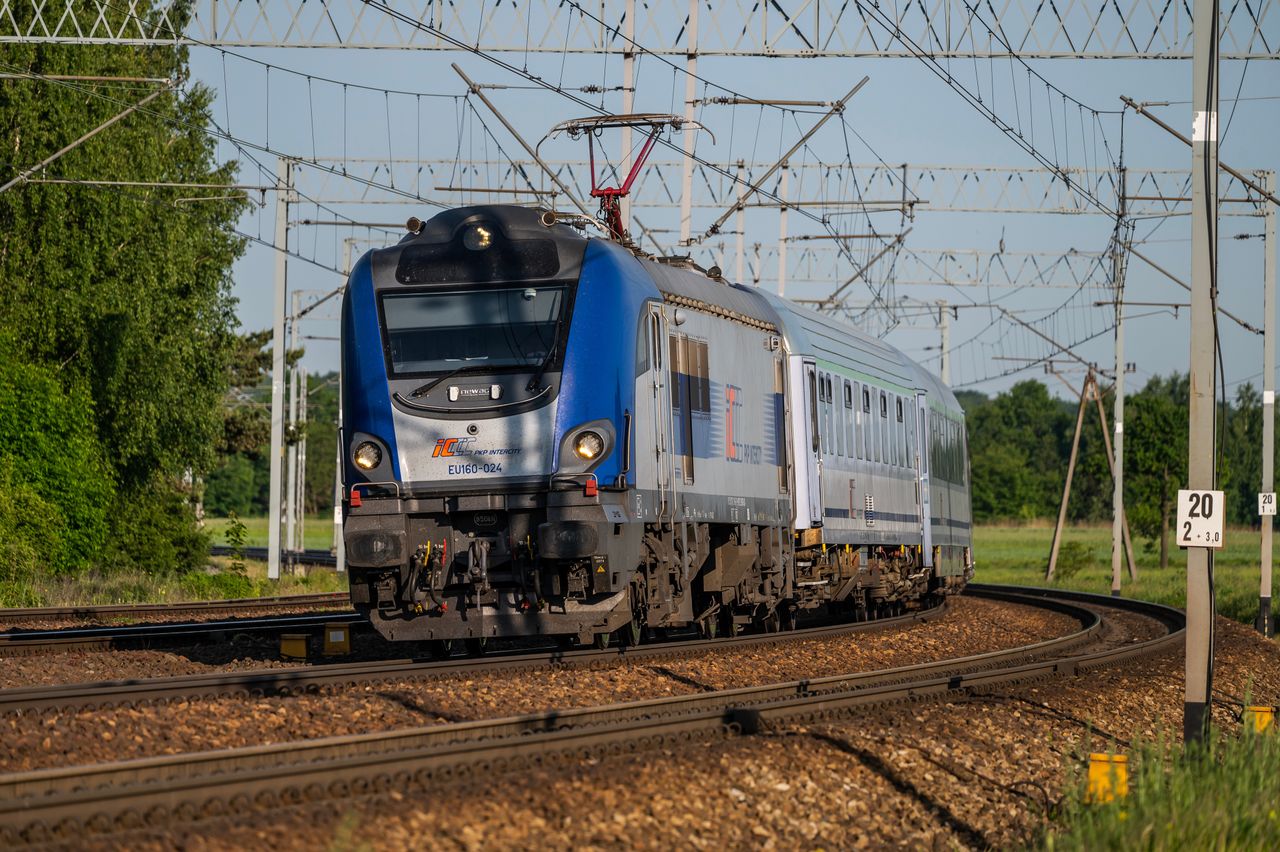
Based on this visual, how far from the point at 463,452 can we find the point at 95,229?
2481cm

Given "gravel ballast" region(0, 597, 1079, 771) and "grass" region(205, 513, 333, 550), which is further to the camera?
"grass" region(205, 513, 333, 550)

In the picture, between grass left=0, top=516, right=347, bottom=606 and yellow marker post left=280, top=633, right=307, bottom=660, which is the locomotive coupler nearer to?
yellow marker post left=280, top=633, right=307, bottom=660

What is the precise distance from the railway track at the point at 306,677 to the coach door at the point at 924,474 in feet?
33.3

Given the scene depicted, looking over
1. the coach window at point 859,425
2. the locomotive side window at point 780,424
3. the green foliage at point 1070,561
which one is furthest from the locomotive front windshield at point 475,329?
the green foliage at point 1070,561

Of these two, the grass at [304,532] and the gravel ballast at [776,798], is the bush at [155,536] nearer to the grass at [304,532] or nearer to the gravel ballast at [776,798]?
the grass at [304,532]

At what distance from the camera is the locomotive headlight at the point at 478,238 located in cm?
1477

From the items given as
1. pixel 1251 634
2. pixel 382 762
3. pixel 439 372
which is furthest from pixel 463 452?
pixel 1251 634

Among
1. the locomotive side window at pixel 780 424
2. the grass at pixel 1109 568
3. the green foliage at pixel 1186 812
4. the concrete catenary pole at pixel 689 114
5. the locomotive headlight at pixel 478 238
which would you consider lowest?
the grass at pixel 1109 568

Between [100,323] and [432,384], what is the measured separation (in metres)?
24.1

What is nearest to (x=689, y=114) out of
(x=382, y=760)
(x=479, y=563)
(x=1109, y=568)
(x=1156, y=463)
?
(x=479, y=563)

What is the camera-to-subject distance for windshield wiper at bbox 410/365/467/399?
567 inches

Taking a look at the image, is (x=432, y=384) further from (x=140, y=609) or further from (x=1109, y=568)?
(x=1109, y=568)

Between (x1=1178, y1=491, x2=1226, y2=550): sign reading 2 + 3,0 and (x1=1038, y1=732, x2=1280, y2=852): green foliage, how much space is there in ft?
5.67

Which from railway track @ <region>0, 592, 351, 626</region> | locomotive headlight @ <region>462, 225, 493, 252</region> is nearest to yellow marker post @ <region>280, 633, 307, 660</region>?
locomotive headlight @ <region>462, 225, 493, 252</region>
